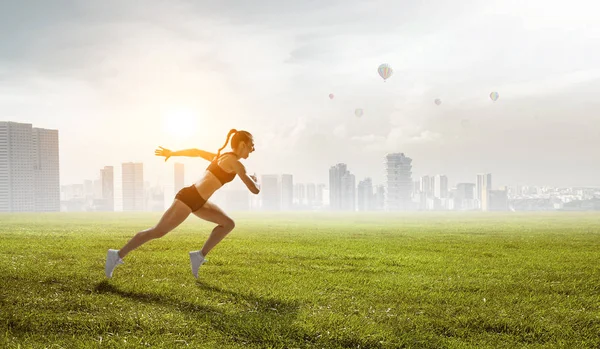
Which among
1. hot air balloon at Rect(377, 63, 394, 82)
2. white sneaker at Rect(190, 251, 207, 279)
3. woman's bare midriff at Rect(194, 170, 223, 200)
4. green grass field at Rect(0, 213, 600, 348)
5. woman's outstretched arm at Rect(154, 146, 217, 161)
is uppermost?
hot air balloon at Rect(377, 63, 394, 82)

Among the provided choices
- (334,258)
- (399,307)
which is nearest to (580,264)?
(334,258)

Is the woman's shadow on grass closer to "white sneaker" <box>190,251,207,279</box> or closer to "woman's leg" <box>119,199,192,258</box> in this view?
"white sneaker" <box>190,251,207,279</box>

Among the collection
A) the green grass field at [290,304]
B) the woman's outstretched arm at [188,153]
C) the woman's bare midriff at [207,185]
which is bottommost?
the green grass field at [290,304]

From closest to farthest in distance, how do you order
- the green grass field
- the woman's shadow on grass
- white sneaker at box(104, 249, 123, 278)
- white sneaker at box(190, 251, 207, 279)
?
the woman's shadow on grass → the green grass field → white sneaker at box(104, 249, 123, 278) → white sneaker at box(190, 251, 207, 279)

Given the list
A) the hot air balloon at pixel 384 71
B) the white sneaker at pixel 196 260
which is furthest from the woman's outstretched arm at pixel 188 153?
the hot air balloon at pixel 384 71

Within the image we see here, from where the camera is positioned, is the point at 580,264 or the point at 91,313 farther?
the point at 580,264

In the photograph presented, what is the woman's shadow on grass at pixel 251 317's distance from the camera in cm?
748

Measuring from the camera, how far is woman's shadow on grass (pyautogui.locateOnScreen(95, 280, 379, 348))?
7.48 meters

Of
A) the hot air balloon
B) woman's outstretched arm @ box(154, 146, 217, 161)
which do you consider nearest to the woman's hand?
woman's outstretched arm @ box(154, 146, 217, 161)

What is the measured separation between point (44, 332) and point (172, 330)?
198 centimetres

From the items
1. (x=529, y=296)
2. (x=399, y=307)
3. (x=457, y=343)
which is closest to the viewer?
(x=457, y=343)

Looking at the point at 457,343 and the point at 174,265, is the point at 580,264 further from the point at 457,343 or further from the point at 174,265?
the point at 174,265

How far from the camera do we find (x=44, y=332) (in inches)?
307

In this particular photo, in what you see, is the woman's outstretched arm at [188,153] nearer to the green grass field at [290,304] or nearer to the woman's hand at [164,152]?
the woman's hand at [164,152]
